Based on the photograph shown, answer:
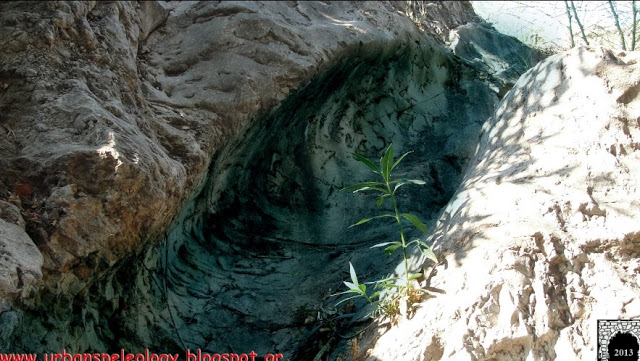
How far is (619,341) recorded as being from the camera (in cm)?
221

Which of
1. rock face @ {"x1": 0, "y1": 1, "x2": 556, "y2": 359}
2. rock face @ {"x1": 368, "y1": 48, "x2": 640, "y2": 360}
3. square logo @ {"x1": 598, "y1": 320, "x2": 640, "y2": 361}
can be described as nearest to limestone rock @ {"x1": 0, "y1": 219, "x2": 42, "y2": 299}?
rock face @ {"x1": 0, "y1": 1, "x2": 556, "y2": 359}

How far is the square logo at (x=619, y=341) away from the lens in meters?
2.21

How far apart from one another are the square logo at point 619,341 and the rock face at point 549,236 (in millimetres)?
23

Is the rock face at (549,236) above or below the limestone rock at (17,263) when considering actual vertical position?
Result: above

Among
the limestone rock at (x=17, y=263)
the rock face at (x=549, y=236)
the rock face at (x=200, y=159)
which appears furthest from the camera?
the rock face at (x=200, y=159)

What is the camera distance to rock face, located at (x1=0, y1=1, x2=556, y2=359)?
259cm

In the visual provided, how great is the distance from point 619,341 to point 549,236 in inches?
19.8

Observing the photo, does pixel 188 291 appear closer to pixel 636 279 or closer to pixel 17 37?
pixel 17 37

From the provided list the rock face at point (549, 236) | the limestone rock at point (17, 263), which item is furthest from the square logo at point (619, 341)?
the limestone rock at point (17, 263)

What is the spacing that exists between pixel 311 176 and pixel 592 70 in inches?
81.8

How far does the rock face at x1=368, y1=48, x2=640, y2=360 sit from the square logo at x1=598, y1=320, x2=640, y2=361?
2 centimetres

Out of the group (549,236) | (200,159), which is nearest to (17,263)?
Result: (200,159)

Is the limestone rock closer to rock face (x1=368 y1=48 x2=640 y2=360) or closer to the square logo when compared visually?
rock face (x1=368 y1=48 x2=640 y2=360)

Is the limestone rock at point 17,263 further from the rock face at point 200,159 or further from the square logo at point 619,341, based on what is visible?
the square logo at point 619,341
